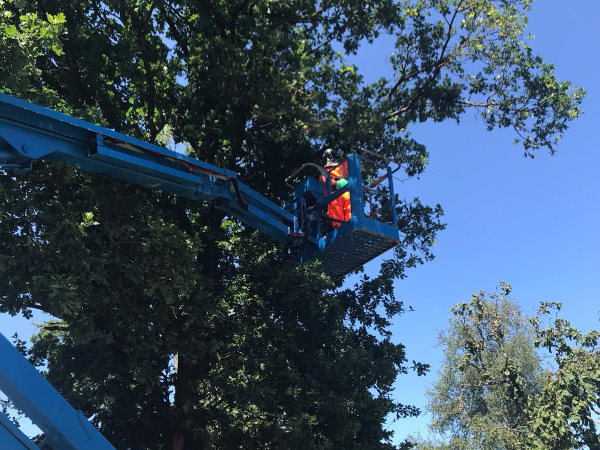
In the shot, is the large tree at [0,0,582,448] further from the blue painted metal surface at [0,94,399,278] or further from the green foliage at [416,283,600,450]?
the green foliage at [416,283,600,450]

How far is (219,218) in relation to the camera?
549 inches

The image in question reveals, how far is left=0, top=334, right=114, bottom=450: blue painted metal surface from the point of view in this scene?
155 inches

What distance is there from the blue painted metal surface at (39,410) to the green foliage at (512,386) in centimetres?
2190

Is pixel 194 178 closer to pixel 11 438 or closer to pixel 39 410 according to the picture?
pixel 39 410

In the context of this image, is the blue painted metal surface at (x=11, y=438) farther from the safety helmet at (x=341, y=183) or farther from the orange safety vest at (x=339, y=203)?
the safety helmet at (x=341, y=183)

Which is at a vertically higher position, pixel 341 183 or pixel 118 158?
pixel 341 183

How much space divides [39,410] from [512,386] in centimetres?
2506

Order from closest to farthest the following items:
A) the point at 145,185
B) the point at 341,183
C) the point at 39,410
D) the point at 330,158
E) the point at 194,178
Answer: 1. the point at 39,410
2. the point at 145,185
3. the point at 194,178
4. the point at 341,183
5. the point at 330,158

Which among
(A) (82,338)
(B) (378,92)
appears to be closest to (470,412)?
(B) (378,92)

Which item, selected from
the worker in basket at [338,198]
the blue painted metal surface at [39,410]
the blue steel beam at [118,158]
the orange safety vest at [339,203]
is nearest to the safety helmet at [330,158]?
the worker in basket at [338,198]

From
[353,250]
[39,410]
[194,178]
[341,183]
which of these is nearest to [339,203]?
[341,183]

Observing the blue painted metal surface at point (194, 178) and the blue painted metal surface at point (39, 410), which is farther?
the blue painted metal surface at point (194, 178)

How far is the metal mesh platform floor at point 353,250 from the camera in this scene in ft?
31.1

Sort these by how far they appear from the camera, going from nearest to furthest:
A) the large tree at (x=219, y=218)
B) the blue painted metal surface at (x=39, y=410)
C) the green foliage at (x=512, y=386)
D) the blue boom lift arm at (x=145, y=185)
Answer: the blue painted metal surface at (x=39, y=410), the blue boom lift arm at (x=145, y=185), the large tree at (x=219, y=218), the green foliage at (x=512, y=386)
